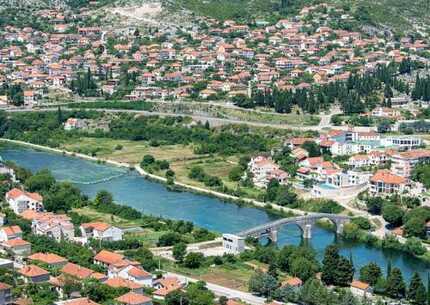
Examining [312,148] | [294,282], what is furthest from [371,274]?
[312,148]

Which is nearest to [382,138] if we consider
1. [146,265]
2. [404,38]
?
[146,265]

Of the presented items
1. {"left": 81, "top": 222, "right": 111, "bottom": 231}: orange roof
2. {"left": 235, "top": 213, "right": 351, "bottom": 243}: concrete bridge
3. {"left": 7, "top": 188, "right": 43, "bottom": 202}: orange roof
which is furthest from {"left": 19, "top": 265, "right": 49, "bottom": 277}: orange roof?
{"left": 7, "top": 188, "right": 43, "bottom": 202}: orange roof

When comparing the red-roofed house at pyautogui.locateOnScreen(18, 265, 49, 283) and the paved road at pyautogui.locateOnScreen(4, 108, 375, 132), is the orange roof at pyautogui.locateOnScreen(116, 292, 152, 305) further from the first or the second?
the paved road at pyautogui.locateOnScreen(4, 108, 375, 132)

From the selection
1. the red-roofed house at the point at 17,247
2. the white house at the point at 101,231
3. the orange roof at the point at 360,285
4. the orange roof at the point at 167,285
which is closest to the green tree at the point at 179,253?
the orange roof at the point at 167,285

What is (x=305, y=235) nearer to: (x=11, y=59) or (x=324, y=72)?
(x=324, y=72)

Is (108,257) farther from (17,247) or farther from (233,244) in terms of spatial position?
(233,244)

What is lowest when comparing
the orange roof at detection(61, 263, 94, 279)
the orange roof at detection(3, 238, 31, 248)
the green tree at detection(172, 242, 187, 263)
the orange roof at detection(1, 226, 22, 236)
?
the green tree at detection(172, 242, 187, 263)
